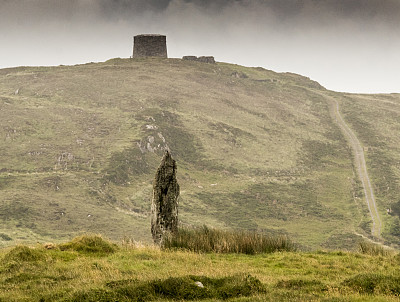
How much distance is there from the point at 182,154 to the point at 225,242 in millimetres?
67979

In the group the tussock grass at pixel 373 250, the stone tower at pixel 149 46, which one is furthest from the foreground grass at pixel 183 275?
the stone tower at pixel 149 46

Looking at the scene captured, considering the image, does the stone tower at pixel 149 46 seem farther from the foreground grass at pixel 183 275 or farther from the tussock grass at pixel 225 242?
the foreground grass at pixel 183 275

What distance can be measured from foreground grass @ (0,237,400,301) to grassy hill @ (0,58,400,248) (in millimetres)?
31721

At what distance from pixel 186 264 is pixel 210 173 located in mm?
67642

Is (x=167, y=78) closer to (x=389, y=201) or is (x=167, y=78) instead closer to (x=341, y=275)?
(x=389, y=201)

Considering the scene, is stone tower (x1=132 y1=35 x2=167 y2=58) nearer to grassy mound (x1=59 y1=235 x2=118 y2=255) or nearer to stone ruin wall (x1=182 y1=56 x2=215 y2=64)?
stone ruin wall (x1=182 y1=56 x2=215 y2=64)

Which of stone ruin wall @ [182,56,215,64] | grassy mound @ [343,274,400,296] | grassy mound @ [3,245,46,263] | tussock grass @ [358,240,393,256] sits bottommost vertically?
tussock grass @ [358,240,393,256]

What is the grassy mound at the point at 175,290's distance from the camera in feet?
45.2

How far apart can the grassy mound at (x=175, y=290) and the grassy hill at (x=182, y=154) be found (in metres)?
38.3

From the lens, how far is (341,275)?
1897 centimetres

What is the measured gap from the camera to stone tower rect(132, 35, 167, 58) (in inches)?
5636

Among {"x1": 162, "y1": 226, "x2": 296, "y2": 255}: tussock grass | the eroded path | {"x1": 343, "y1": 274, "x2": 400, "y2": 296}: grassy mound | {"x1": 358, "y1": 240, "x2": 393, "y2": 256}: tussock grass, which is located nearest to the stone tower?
the eroded path

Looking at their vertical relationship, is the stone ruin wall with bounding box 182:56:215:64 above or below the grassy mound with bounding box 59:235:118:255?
above

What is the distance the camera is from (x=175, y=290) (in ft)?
47.5
